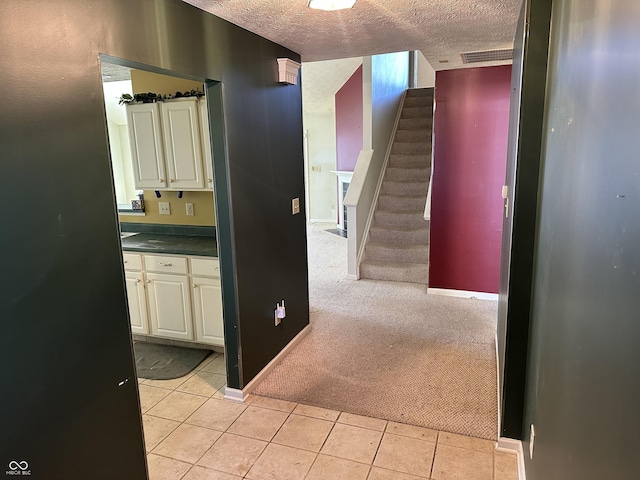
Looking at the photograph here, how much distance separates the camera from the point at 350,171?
6.97m

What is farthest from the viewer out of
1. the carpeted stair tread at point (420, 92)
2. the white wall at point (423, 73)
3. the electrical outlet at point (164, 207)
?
the white wall at point (423, 73)

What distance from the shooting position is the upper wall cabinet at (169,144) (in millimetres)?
3012

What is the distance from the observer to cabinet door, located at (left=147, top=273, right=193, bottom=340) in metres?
3.10

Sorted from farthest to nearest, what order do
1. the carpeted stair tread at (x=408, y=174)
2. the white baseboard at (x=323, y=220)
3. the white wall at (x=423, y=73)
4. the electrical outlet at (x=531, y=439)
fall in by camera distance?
the white baseboard at (x=323, y=220) < the white wall at (x=423, y=73) < the carpeted stair tread at (x=408, y=174) < the electrical outlet at (x=531, y=439)

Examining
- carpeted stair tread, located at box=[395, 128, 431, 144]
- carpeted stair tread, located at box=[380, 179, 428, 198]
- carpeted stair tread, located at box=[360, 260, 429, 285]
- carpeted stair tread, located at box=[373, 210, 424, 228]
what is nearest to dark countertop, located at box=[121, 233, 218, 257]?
carpeted stair tread, located at box=[360, 260, 429, 285]

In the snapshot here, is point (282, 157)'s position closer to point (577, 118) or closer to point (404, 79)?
point (577, 118)

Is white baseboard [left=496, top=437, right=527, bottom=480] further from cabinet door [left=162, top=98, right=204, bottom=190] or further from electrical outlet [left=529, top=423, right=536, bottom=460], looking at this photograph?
cabinet door [left=162, top=98, right=204, bottom=190]

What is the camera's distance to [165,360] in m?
3.18

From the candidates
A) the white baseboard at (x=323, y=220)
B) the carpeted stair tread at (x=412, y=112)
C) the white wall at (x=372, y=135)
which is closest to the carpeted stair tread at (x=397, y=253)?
the white wall at (x=372, y=135)

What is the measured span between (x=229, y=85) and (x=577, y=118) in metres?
1.75

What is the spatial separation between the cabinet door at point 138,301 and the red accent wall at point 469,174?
2719mm

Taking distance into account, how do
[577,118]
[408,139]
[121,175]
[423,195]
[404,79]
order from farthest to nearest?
[404,79] < [408,139] < [423,195] < [121,175] < [577,118]

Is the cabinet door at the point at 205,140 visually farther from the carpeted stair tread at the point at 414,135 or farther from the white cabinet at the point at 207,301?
the carpeted stair tread at the point at 414,135

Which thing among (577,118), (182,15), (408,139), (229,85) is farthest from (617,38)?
(408,139)
